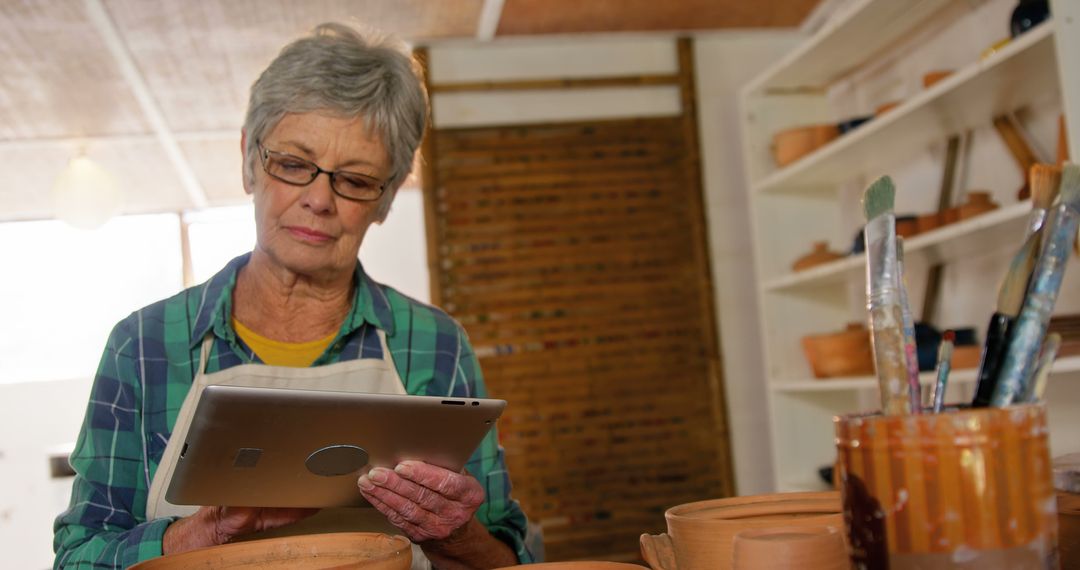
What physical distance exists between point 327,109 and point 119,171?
4.01 metres

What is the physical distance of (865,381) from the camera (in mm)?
2910

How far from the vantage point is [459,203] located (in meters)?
3.88

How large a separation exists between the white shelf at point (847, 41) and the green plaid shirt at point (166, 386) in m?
2.03

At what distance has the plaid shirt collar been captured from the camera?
1.40 metres

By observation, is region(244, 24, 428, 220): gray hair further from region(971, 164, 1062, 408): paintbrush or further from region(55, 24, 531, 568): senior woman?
region(971, 164, 1062, 408): paintbrush

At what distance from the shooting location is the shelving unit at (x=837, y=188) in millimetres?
2533

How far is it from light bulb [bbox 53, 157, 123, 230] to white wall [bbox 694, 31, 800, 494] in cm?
273

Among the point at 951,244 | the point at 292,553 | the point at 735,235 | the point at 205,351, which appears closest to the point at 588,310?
the point at 735,235

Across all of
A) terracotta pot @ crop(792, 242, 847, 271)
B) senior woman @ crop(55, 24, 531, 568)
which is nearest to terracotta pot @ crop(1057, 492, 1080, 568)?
senior woman @ crop(55, 24, 531, 568)

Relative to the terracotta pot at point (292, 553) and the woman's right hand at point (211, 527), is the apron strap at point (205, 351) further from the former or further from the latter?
the terracotta pot at point (292, 553)

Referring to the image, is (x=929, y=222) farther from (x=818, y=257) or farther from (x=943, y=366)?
(x=943, y=366)

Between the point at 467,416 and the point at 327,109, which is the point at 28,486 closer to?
the point at 327,109

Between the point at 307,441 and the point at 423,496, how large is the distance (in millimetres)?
172

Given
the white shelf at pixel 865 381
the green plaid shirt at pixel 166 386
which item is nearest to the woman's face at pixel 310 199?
the green plaid shirt at pixel 166 386
